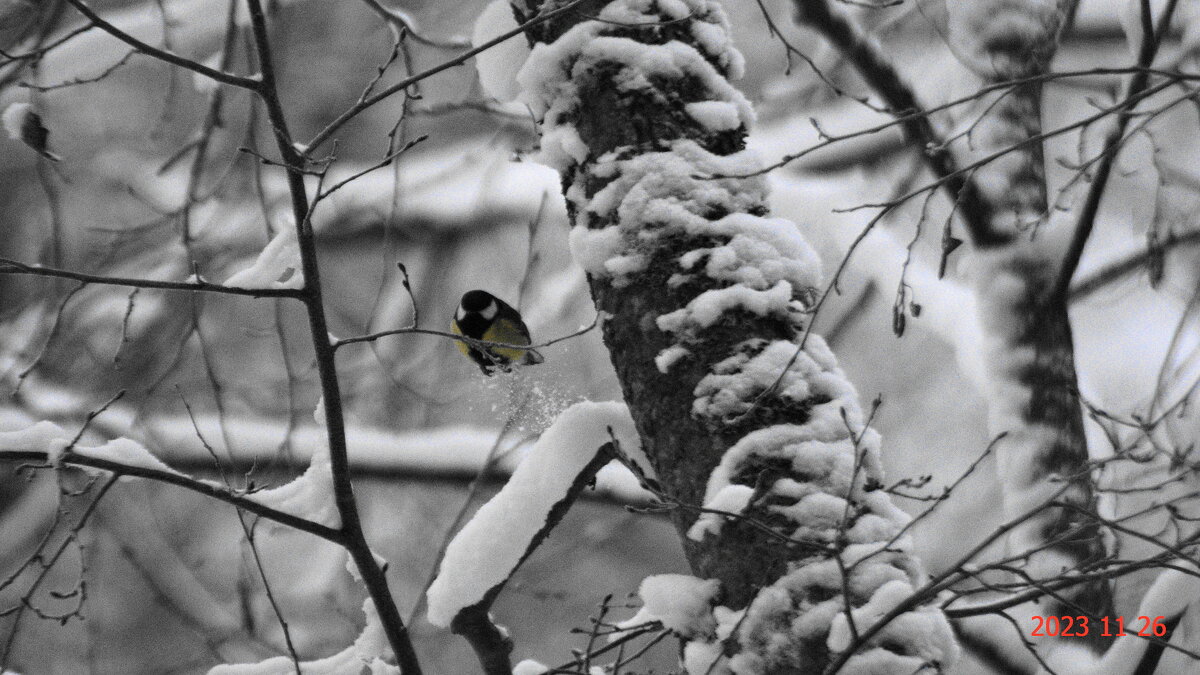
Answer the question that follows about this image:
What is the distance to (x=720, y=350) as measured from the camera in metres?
1.70

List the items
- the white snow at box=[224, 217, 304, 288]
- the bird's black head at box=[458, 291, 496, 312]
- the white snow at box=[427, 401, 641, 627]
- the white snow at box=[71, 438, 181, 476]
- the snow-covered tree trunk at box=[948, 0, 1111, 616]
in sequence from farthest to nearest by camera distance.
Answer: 1. the bird's black head at box=[458, 291, 496, 312]
2. the snow-covered tree trunk at box=[948, 0, 1111, 616]
3. the white snow at box=[427, 401, 641, 627]
4. the white snow at box=[224, 217, 304, 288]
5. the white snow at box=[71, 438, 181, 476]

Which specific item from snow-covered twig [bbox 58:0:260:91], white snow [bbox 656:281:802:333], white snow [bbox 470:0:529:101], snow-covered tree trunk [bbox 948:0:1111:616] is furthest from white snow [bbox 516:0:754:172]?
snow-covered tree trunk [bbox 948:0:1111:616]

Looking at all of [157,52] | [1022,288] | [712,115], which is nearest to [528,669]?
[712,115]

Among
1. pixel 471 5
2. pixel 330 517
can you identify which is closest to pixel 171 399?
pixel 471 5

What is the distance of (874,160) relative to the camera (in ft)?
25.4

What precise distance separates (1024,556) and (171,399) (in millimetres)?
6246

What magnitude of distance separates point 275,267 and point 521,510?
0.64 m

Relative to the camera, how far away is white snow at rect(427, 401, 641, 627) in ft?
6.15

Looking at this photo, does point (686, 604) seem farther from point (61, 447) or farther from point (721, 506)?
point (61, 447)

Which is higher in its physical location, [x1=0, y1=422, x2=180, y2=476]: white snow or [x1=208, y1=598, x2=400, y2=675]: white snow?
[x1=0, y1=422, x2=180, y2=476]: white snow

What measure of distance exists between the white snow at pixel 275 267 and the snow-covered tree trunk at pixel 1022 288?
2.53 metres

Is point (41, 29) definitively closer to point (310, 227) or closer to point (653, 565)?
point (310, 227)

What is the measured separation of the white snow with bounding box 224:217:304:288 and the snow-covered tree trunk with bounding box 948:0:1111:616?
2534mm

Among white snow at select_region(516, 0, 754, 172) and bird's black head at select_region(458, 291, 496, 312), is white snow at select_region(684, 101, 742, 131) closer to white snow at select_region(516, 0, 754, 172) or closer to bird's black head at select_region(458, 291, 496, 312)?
white snow at select_region(516, 0, 754, 172)
